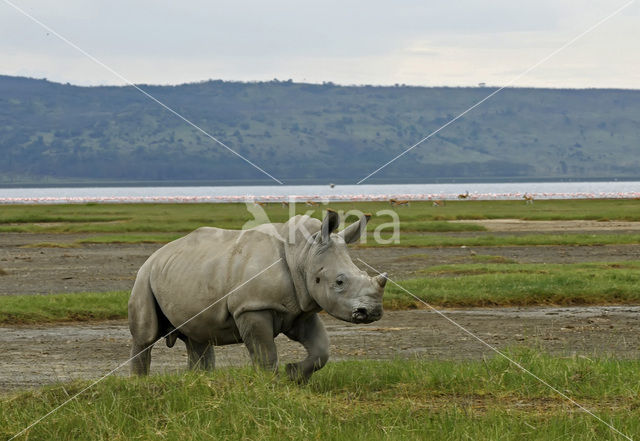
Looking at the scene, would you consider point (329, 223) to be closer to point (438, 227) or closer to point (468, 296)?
point (468, 296)

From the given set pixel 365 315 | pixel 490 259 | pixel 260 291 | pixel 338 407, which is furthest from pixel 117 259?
pixel 338 407

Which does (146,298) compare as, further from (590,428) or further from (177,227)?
(177,227)

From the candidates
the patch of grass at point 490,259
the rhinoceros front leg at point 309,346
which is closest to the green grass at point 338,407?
the rhinoceros front leg at point 309,346

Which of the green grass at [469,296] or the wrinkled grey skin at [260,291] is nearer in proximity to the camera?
the wrinkled grey skin at [260,291]

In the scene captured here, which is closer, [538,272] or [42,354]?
[42,354]

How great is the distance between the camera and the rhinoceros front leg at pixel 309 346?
380 inches

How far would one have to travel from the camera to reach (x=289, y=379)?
9695 millimetres

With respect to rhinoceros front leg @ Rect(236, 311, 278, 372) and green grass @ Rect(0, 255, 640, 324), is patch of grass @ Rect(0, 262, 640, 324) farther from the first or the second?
rhinoceros front leg @ Rect(236, 311, 278, 372)

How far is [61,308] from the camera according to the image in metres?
18.5

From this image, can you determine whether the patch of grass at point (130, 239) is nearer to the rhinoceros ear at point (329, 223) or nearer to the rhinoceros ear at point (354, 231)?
the rhinoceros ear at point (354, 231)

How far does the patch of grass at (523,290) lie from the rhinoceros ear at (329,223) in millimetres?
9895

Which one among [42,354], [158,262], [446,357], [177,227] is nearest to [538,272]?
[446,357]

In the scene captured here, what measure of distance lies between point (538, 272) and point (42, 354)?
13.0 metres

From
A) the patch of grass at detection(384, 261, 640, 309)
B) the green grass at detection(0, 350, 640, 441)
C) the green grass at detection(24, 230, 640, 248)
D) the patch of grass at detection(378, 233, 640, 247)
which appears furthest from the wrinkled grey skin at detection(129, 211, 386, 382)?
the patch of grass at detection(378, 233, 640, 247)
